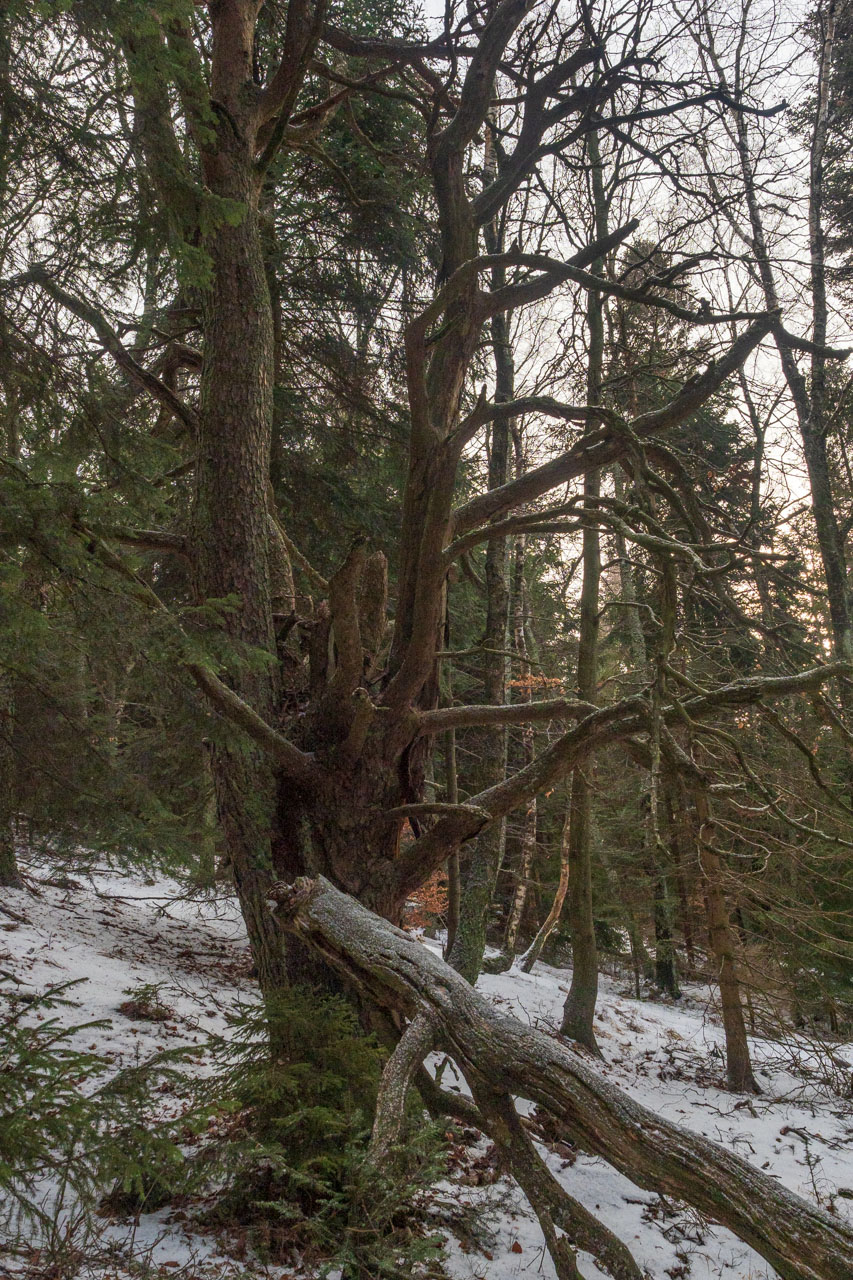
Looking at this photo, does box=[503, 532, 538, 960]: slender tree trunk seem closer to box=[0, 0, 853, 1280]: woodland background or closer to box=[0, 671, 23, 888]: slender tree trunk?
box=[0, 0, 853, 1280]: woodland background

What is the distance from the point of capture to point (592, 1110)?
8.09 ft

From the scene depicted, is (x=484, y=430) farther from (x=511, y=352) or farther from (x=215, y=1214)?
(x=215, y=1214)

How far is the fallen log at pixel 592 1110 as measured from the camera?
7.03 ft

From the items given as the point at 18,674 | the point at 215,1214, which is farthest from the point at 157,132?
the point at 215,1214

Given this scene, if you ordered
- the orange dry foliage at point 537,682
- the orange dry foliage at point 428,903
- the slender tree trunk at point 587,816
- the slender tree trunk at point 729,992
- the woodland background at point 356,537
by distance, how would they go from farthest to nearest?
the orange dry foliage at point 428,903 → the orange dry foliage at point 537,682 → the slender tree trunk at point 587,816 → the slender tree trunk at point 729,992 → the woodland background at point 356,537

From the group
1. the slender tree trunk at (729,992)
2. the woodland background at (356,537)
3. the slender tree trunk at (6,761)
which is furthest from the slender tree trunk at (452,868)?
the slender tree trunk at (6,761)

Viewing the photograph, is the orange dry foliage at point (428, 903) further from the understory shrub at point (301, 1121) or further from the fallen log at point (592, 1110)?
the fallen log at point (592, 1110)

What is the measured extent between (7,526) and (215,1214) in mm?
3238

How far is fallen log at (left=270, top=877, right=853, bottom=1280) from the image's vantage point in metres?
2.14

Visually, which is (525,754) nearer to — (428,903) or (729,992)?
(428,903)

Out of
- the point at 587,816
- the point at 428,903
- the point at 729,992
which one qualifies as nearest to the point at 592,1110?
the point at 729,992

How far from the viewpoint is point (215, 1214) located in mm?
3572

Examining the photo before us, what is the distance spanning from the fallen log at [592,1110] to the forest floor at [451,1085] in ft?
3.31

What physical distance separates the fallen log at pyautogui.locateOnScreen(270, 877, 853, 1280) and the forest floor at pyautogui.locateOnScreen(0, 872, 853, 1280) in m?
1.01
